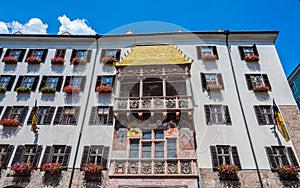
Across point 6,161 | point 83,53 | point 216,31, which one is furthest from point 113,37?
point 6,161

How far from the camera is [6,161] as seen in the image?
15.2m

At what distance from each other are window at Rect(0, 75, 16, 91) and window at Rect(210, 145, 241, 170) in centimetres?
1613

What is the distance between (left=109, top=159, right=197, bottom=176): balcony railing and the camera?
42.8 feet

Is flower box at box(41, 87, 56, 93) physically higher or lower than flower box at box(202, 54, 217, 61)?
lower

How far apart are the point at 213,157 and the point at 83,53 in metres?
13.9

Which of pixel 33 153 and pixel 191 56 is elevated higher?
pixel 191 56

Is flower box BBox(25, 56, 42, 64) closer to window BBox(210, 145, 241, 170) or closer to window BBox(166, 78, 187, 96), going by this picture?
window BBox(166, 78, 187, 96)

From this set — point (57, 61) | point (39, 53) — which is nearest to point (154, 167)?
point (57, 61)

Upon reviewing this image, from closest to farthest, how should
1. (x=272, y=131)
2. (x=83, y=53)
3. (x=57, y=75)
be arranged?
(x=272, y=131), (x=57, y=75), (x=83, y=53)

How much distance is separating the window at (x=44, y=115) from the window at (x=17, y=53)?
5901mm

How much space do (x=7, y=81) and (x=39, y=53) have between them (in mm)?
3633

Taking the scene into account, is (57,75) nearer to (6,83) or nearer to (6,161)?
(6,83)

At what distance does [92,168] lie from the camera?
14.5 m

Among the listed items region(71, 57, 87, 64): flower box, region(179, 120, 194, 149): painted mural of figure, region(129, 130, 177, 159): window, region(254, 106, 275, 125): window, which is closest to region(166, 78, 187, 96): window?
region(179, 120, 194, 149): painted mural of figure
